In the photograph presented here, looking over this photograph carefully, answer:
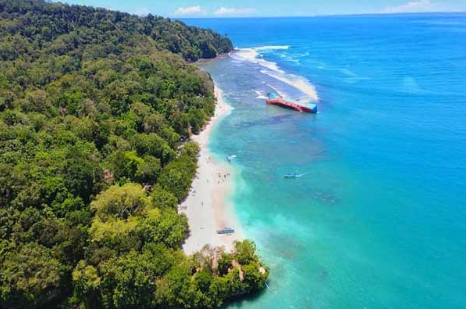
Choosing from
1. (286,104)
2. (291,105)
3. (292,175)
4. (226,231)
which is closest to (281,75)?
(286,104)

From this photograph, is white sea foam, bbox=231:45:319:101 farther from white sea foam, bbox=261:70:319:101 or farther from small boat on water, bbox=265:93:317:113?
small boat on water, bbox=265:93:317:113

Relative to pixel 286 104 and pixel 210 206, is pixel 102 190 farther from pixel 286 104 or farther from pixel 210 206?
pixel 286 104

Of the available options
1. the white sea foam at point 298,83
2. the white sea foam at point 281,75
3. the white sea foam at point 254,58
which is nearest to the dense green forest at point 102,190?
the white sea foam at point 298,83

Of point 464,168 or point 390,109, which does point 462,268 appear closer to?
point 464,168

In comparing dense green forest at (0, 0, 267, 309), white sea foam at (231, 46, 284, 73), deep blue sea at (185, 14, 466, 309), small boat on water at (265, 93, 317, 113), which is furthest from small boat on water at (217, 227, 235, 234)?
white sea foam at (231, 46, 284, 73)

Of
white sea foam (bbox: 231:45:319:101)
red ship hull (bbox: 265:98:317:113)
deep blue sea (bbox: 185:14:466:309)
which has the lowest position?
deep blue sea (bbox: 185:14:466:309)

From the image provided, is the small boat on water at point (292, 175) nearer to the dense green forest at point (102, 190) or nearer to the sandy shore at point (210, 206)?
the sandy shore at point (210, 206)

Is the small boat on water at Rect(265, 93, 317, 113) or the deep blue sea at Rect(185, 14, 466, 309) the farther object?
the small boat on water at Rect(265, 93, 317, 113)
